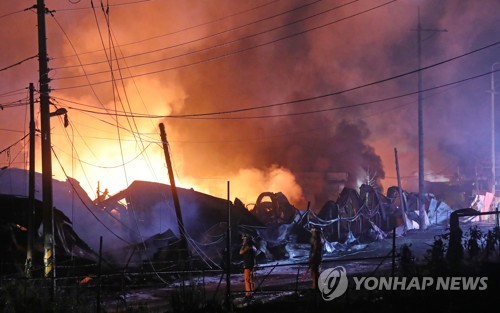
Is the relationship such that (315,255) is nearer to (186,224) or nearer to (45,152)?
(45,152)

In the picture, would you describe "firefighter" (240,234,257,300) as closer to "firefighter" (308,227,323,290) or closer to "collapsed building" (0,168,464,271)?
"firefighter" (308,227,323,290)

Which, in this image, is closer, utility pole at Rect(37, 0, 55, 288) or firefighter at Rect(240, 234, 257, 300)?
firefighter at Rect(240, 234, 257, 300)

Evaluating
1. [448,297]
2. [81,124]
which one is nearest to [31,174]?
[448,297]

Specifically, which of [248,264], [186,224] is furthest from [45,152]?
[186,224]

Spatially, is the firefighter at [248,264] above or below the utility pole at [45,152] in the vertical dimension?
below

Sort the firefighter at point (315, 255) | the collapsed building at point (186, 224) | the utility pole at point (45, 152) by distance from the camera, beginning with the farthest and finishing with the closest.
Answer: the collapsed building at point (186, 224)
the utility pole at point (45, 152)
the firefighter at point (315, 255)

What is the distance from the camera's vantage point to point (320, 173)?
43906mm

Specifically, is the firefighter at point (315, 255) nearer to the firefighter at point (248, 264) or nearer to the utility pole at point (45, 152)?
the firefighter at point (248, 264)

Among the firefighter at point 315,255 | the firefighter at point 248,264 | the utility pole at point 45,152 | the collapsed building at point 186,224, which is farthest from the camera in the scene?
the collapsed building at point 186,224

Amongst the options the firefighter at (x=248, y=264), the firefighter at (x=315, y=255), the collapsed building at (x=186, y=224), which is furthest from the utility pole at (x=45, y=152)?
the firefighter at (x=315, y=255)

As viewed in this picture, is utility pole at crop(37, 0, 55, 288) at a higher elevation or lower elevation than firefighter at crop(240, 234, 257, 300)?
higher

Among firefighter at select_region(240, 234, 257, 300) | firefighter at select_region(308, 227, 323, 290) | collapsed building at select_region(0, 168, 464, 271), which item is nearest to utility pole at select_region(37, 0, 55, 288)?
collapsed building at select_region(0, 168, 464, 271)

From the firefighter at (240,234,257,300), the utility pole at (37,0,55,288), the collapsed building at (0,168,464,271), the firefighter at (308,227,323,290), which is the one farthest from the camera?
the collapsed building at (0,168,464,271)

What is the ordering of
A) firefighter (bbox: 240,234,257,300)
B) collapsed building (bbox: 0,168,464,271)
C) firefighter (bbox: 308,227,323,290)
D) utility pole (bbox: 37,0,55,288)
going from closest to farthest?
firefighter (bbox: 308,227,323,290), firefighter (bbox: 240,234,257,300), utility pole (bbox: 37,0,55,288), collapsed building (bbox: 0,168,464,271)
